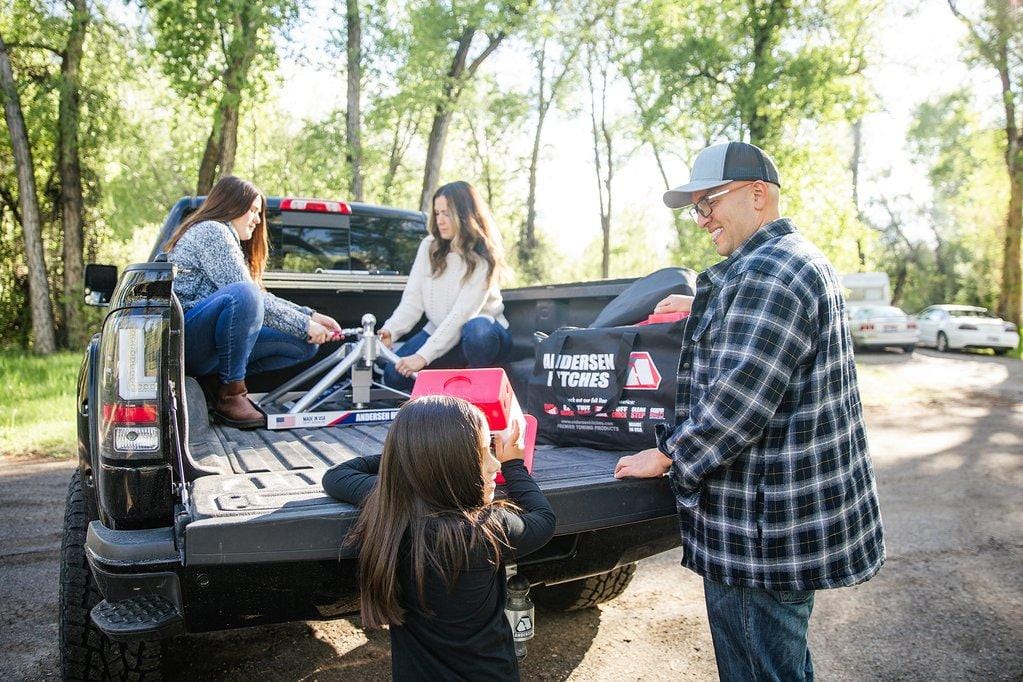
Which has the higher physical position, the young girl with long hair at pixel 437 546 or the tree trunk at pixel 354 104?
the tree trunk at pixel 354 104

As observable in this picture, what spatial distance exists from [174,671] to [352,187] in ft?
37.0

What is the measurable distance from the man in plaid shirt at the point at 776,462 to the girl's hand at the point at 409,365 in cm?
212

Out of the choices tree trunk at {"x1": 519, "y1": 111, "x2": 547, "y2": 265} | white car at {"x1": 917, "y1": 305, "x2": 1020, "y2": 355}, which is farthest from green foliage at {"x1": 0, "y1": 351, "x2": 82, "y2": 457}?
white car at {"x1": 917, "y1": 305, "x2": 1020, "y2": 355}

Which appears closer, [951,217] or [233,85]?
[233,85]

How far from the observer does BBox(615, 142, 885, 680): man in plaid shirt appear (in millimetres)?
1964

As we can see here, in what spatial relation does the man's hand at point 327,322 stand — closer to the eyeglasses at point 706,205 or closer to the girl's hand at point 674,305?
the girl's hand at point 674,305

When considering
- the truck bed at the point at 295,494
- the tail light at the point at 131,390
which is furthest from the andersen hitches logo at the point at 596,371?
the tail light at the point at 131,390

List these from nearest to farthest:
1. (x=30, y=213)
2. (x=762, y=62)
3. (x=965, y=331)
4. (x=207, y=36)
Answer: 1. (x=207, y=36)
2. (x=30, y=213)
3. (x=762, y=62)
4. (x=965, y=331)

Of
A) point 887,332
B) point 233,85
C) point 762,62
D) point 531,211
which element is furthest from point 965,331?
point 233,85

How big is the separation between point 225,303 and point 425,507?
5.95 feet

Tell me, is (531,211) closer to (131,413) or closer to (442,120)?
(442,120)

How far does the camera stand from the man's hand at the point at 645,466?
2.37 metres

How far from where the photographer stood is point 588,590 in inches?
145

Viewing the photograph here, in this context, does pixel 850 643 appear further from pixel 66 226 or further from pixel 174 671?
pixel 66 226
